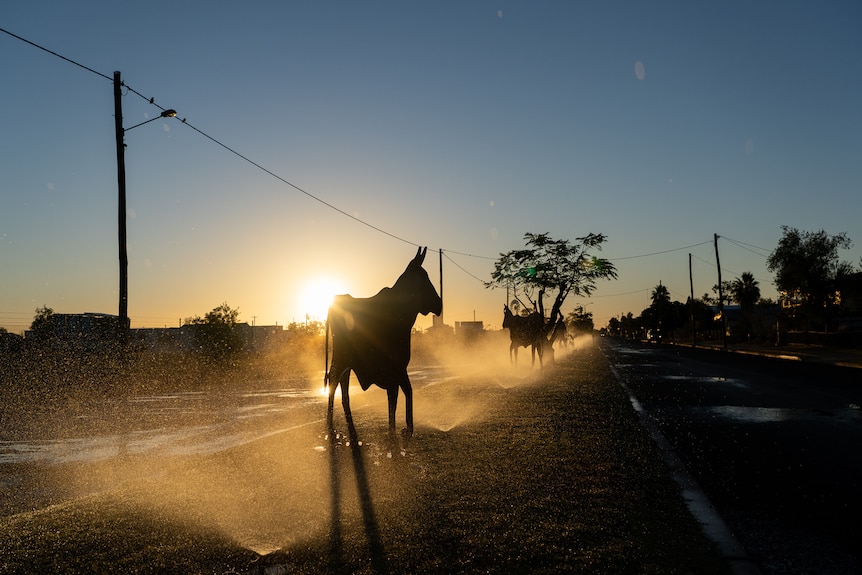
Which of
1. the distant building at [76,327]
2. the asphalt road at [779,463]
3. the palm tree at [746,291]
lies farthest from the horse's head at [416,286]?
the palm tree at [746,291]

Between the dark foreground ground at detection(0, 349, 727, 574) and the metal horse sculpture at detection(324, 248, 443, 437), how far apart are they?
32.9 inches

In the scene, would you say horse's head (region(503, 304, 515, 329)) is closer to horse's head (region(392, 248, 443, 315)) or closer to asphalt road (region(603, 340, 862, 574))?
asphalt road (region(603, 340, 862, 574))

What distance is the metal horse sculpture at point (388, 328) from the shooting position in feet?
28.2

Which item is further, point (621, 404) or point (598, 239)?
point (598, 239)

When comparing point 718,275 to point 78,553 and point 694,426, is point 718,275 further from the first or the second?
point 78,553

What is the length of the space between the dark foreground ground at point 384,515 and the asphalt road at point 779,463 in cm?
49

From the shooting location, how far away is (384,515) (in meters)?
4.95

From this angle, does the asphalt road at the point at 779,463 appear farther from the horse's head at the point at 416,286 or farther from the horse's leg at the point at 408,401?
the horse's head at the point at 416,286

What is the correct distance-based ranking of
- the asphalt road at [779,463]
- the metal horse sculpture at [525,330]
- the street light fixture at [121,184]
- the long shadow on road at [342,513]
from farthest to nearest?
the metal horse sculpture at [525,330], the street light fixture at [121,184], the asphalt road at [779,463], the long shadow on road at [342,513]

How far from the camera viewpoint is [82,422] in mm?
12375

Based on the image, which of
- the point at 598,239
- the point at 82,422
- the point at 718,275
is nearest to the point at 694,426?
the point at 82,422

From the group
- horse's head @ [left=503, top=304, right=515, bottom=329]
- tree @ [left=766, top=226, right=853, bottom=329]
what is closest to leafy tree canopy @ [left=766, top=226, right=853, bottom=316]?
tree @ [left=766, top=226, right=853, bottom=329]

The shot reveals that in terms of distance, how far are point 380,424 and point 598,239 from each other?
99.0ft

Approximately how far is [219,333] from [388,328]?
29.1m
